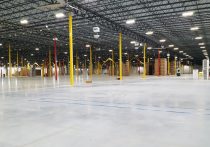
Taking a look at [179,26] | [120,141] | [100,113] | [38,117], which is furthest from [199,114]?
[179,26]

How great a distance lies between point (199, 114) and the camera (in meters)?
5.68

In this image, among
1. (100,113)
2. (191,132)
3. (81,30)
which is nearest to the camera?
(191,132)

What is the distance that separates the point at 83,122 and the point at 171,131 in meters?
1.99

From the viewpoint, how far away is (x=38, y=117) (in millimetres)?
5547

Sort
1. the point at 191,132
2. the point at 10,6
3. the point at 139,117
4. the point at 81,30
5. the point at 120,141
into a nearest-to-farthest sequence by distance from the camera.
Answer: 1. the point at 120,141
2. the point at 191,132
3. the point at 139,117
4. the point at 10,6
5. the point at 81,30

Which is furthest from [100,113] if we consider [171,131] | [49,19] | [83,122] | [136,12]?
[49,19]

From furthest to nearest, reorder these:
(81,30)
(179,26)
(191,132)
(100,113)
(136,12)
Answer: (81,30) < (179,26) < (136,12) < (100,113) < (191,132)

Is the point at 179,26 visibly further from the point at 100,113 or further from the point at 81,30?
the point at 100,113

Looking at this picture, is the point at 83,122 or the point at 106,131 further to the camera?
the point at 83,122

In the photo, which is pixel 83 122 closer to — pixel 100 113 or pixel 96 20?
pixel 100 113

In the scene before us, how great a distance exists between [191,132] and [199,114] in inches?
75.9

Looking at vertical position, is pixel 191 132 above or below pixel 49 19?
below

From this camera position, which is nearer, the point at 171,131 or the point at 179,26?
the point at 171,131

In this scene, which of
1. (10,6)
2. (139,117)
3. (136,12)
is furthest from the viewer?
(136,12)
